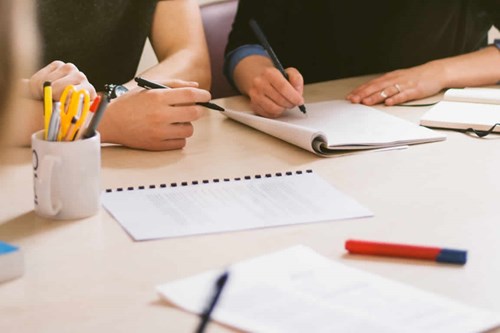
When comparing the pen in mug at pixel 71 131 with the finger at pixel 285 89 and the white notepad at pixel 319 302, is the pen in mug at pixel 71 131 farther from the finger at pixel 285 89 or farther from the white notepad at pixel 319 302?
the finger at pixel 285 89

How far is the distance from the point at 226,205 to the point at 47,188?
0.24 meters

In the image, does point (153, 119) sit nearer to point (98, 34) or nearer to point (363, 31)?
point (98, 34)

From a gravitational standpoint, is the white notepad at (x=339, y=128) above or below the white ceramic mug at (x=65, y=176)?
below

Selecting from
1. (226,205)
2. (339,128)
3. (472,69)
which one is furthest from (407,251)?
(472,69)

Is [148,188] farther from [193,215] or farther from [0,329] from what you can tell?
[0,329]

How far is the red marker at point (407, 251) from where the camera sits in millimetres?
938

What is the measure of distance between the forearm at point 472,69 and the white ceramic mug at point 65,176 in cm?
101

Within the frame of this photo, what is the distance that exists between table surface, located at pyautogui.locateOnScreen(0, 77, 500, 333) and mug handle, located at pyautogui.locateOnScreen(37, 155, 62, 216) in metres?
0.02

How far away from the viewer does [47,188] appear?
104 centimetres

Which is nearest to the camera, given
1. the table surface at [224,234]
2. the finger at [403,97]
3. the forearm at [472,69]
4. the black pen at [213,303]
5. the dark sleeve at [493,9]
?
the black pen at [213,303]

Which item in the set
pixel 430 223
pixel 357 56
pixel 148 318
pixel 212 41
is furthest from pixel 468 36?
pixel 148 318

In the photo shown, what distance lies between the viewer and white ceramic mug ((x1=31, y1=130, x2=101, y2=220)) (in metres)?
1.04

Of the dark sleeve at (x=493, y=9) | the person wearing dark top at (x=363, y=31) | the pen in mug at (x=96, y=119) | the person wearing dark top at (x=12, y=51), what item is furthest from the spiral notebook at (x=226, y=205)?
the dark sleeve at (x=493, y=9)

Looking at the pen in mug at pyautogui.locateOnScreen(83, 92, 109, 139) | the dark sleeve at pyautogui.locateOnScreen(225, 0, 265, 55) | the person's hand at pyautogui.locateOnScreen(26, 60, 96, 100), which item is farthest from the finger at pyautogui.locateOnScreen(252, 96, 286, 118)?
the pen in mug at pyautogui.locateOnScreen(83, 92, 109, 139)
